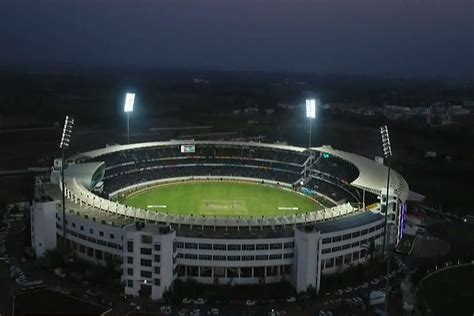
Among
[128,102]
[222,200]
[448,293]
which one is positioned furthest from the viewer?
[128,102]

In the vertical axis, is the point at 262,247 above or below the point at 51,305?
above

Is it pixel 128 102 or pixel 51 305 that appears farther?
pixel 128 102

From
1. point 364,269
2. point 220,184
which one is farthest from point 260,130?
point 364,269

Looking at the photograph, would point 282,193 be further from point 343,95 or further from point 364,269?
point 343,95

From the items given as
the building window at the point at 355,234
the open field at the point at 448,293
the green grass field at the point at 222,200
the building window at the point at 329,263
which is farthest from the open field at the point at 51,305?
the open field at the point at 448,293

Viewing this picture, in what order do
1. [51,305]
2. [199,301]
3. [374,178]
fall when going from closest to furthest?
[51,305] < [199,301] < [374,178]

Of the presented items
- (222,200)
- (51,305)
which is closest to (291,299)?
(51,305)

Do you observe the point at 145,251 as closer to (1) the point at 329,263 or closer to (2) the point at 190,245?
(2) the point at 190,245

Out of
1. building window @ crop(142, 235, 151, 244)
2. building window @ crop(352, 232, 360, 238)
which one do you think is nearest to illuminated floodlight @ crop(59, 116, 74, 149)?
building window @ crop(142, 235, 151, 244)
